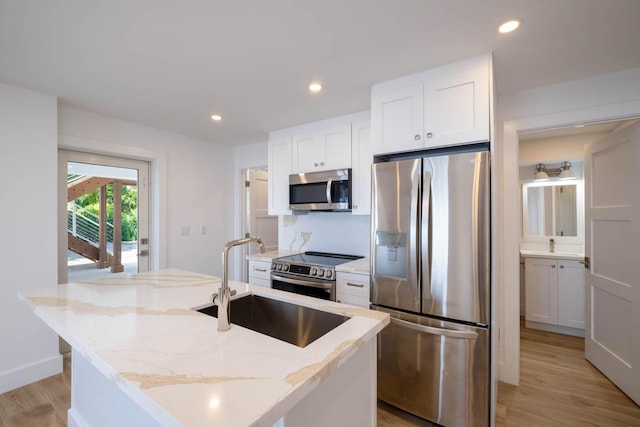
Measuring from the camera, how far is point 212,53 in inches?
69.9

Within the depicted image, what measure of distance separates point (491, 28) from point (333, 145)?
1.58m

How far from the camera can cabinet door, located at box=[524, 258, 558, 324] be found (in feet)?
10.4

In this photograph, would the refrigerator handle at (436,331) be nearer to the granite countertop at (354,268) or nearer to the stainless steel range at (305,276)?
the granite countertop at (354,268)

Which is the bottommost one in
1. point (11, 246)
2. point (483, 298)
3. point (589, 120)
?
point (483, 298)

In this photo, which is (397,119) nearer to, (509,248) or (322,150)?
(322,150)

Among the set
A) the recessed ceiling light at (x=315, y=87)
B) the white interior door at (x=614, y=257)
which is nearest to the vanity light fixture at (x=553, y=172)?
the white interior door at (x=614, y=257)

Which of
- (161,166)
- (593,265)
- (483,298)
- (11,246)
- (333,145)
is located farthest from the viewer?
(161,166)

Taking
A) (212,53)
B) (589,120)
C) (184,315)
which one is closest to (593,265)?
(589,120)

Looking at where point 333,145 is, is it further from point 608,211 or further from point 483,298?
point 608,211

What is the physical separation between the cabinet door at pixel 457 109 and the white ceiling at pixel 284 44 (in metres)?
0.15

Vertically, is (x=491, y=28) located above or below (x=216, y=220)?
above

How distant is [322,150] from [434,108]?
1.27m

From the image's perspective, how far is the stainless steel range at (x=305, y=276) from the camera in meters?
2.40

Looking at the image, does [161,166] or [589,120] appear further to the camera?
[161,166]
